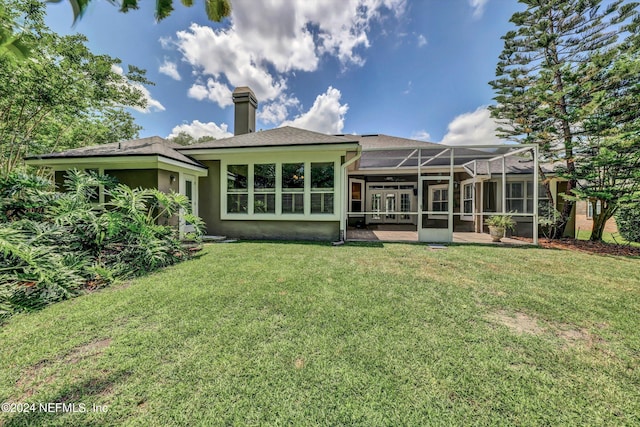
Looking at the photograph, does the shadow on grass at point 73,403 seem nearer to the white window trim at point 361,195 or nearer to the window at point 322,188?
the window at point 322,188

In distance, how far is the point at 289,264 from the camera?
5359 millimetres

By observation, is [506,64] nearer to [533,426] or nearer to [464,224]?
[464,224]

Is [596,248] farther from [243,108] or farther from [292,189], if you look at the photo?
[243,108]

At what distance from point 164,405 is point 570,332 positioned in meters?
4.13

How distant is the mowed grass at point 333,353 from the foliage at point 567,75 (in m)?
6.84

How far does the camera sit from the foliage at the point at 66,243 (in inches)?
138

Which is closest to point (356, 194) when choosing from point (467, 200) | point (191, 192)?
point (467, 200)

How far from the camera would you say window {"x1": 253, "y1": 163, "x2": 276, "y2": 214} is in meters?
8.64

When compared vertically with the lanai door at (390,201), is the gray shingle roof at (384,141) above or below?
above

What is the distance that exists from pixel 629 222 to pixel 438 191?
6.45 meters

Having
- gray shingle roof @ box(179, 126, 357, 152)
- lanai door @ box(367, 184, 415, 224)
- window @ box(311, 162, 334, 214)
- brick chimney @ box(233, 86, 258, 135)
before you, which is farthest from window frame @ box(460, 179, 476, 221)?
brick chimney @ box(233, 86, 258, 135)

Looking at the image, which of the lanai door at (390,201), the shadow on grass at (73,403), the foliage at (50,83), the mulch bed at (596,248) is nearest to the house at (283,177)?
the mulch bed at (596,248)

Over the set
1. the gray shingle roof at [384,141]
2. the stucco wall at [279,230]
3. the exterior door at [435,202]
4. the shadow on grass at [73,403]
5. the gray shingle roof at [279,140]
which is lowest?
the shadow on grass at [73,403]

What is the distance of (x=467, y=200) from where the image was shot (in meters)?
11.3
